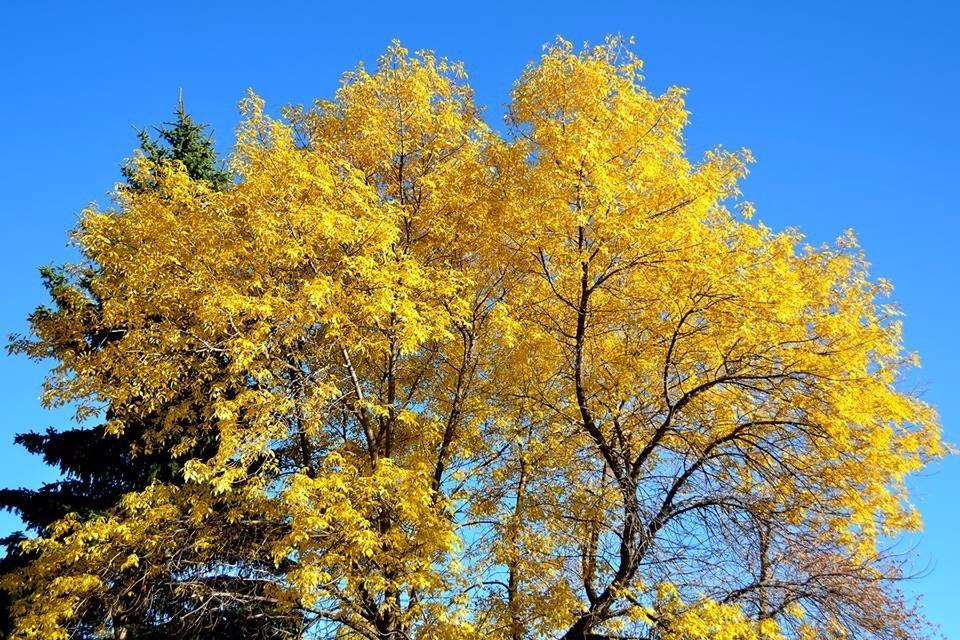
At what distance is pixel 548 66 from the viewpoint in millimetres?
8945

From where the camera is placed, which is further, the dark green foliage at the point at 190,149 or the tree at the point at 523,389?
the dark green foliage at the point at 190,149

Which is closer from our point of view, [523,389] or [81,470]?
[523,389]

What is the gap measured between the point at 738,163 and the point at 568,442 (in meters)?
3.96

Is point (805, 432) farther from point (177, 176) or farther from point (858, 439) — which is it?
point (177, 176)

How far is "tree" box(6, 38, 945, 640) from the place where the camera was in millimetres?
7863

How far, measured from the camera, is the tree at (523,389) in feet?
25.8

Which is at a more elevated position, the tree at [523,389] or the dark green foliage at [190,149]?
the dark green foliage at [190,149]

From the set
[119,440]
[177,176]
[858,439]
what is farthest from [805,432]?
[119,440]

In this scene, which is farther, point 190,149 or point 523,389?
point 190,149

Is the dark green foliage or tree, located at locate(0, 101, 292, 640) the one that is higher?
the dark green foliage

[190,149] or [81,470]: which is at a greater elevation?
[190,149]

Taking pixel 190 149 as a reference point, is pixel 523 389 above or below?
below

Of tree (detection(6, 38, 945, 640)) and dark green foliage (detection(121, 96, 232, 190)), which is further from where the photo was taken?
dark green foliage (detection(121, 96, 232, 190))

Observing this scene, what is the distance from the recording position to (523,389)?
31.8 feet
